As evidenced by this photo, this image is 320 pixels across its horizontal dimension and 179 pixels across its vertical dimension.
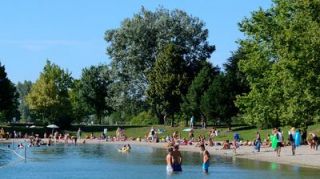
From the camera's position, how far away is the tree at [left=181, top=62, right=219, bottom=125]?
315 feet

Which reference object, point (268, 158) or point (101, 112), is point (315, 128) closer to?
point (268, 158)

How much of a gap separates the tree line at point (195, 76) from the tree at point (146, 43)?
150 mm

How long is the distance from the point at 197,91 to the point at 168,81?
6027 mm

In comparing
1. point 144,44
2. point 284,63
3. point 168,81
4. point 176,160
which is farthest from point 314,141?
point 144,44

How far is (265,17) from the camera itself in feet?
205

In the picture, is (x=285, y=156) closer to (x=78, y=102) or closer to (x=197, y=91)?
(x=197, y=91)

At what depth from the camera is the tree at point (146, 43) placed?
4075 inches

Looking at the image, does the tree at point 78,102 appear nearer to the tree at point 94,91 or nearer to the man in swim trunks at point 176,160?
the tree at point 94,91

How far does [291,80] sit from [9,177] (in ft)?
84.6

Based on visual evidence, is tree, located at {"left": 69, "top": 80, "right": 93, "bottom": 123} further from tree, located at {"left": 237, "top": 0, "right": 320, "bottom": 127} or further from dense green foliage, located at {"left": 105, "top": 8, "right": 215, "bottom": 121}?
tree, located at {"left": 237, "top": 0, "right": 320, "bottom": 127}

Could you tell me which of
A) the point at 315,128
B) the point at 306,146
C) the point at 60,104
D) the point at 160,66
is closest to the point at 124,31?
the point at 160,66

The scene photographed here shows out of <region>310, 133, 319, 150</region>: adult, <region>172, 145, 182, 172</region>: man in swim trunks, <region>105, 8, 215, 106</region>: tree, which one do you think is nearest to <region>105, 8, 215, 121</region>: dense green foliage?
<region>105, 8, 215, 106</region>: tree

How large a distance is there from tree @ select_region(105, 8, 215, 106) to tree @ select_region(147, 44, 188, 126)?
2384mm

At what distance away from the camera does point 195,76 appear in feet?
339
